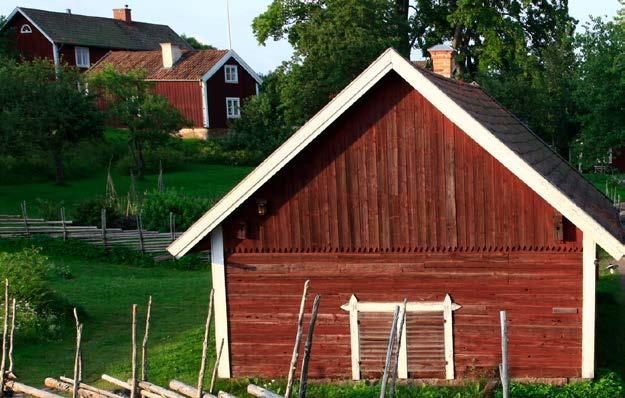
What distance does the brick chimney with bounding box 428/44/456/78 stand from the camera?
1917 cm

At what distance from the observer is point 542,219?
43.5ft

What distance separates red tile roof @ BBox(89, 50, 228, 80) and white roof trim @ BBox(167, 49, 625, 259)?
143 feet

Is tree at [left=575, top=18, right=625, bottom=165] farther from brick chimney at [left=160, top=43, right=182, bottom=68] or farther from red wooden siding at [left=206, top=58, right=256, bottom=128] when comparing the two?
brick chimney at [left=160, top=43, right=182, bottom=68]

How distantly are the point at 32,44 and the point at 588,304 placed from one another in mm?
55134

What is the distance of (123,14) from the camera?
70000 mm

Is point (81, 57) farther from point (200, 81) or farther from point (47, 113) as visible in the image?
point (47, 113)

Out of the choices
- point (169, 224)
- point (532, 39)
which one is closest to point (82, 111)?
point (169, 224)

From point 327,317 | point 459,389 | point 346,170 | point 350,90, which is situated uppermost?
point 350,90

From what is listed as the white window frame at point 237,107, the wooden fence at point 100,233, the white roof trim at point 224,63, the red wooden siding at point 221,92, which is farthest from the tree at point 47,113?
the white window frame at point 237,107

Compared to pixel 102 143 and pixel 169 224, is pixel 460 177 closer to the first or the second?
pixel 169 224

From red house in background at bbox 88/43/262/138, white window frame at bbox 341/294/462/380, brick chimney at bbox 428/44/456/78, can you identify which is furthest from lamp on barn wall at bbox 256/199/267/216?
red house in background at bbox 88/43/262/138

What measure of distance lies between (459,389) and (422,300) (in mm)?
1581

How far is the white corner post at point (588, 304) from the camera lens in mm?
13164

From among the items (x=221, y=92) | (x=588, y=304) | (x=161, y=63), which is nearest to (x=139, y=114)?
(x=221, y=92)
